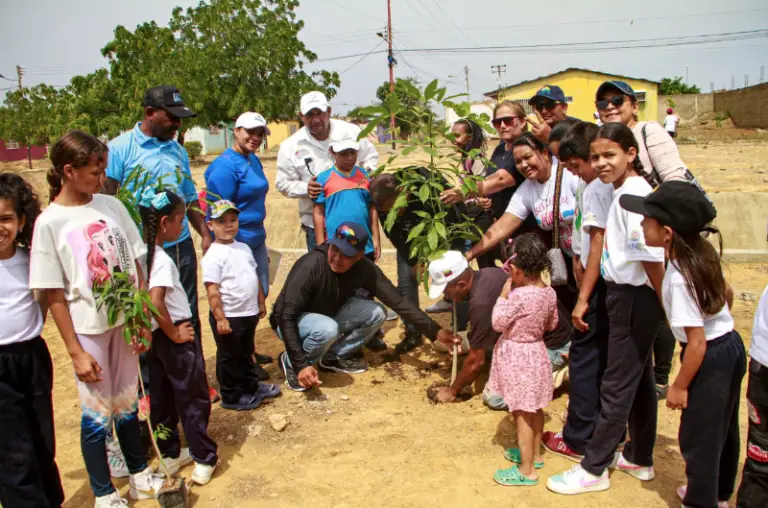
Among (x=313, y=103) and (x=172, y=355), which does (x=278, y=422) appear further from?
(x=313, y=103)

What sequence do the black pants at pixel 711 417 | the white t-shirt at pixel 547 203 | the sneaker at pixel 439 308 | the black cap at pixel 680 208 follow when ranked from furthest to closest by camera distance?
the sneaker at pixel 439 308 < the white t-shirt at pixel 547 203 < the black pants at pixel 711 417 < the black cap at pixel 680 208

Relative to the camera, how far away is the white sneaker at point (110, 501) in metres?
2.91

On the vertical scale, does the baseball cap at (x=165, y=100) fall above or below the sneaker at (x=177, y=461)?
above

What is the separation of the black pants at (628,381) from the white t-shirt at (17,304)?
2720 millimetres

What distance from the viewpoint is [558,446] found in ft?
11.3

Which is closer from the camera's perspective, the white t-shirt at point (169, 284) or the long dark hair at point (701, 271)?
the long dark hair at point (701, 271)

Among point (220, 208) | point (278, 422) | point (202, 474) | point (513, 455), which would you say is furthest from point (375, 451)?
point (220, 208)

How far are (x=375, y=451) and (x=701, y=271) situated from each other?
2.13 meters

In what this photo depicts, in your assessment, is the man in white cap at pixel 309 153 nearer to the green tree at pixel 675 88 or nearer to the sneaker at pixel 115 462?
the sneaker at pixel 115 462

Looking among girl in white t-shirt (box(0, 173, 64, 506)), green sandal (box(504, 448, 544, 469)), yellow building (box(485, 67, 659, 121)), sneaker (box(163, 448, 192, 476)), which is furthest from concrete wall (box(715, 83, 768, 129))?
girl in white t-shirt (box(0, 173, 64, 506))

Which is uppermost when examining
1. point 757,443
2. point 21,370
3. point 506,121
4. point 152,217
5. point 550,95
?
point 550,95

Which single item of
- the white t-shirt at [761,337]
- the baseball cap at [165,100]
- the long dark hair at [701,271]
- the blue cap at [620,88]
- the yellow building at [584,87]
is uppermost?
the yellow building at [584,87]

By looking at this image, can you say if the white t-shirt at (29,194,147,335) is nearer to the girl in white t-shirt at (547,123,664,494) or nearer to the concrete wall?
the girl in white t-shirt at (547,123,664,494)

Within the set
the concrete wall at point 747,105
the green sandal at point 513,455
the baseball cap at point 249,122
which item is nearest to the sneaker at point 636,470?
the green sandal at point 513,455
